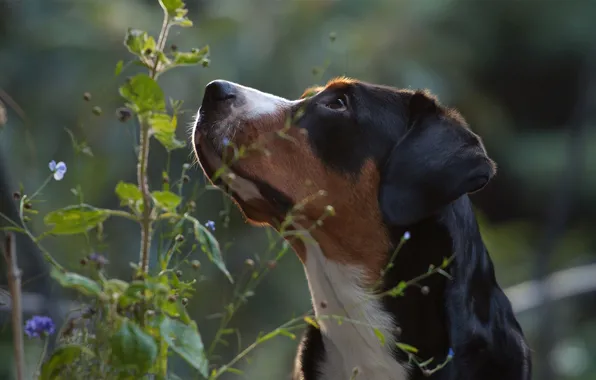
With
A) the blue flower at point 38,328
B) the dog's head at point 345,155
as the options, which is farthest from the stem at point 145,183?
the dog's head at point 345,155

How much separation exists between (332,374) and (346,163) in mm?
665

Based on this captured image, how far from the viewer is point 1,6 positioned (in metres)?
6.00

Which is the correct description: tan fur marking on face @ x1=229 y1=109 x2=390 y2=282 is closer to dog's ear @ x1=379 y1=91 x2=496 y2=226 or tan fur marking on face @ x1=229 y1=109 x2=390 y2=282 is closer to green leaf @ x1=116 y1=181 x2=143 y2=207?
dog's ear @ x1=379 y1=91 x2=496 y2=226

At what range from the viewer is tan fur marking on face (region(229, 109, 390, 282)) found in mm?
2686

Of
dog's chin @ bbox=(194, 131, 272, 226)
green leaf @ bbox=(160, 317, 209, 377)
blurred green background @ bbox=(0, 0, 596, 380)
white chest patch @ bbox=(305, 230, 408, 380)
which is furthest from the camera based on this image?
blurred green background @ bbox=(0, 0, 596, 380)

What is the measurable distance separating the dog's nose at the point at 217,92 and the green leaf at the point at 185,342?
42.8 inches

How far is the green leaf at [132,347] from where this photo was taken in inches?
62.9

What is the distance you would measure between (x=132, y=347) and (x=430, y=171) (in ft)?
4.65

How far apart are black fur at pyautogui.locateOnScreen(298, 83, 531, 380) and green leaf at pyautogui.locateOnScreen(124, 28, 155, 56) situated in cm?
109

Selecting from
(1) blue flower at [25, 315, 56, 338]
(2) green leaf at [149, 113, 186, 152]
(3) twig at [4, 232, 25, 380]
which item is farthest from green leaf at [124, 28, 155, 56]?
(1) blue flower at [25, 315, 56, 338]

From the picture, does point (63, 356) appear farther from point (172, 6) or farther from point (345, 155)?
point (345, 155)

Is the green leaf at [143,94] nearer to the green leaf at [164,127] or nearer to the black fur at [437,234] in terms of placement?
the green leaf at [164,127]

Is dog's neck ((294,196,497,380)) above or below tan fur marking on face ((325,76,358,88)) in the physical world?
below

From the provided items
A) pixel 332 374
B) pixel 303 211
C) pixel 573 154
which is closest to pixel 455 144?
pixel 303 211
